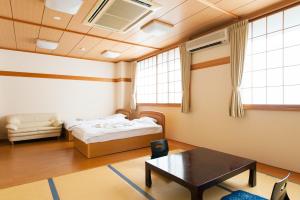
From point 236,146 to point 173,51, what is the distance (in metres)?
2.94

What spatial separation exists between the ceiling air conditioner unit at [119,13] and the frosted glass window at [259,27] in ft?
5.90

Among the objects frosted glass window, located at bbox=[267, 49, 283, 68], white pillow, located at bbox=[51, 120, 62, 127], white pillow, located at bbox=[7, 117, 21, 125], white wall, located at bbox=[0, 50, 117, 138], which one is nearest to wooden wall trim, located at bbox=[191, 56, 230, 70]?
frosted glass window, located at bbox=[267, 49, 283, 68]

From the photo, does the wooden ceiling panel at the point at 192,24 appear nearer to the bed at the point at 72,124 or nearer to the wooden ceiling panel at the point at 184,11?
the wooden ceiling panel at the point at 184,11

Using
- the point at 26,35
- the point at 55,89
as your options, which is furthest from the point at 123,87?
the point at 26,35

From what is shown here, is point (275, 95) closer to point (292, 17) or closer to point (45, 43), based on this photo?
point (292, 17)

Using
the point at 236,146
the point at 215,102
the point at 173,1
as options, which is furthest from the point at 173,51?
the point at 236,146

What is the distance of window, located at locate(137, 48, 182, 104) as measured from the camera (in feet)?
16.6

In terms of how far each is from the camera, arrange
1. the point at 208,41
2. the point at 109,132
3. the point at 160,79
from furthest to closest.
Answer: the point at 160,79 < the point at 109,132 < the point at 208,41

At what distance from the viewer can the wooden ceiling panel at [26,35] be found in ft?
11.9

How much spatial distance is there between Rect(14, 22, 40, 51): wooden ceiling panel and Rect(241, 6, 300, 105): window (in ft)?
13.8

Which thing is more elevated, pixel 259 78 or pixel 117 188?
pixel 259 78

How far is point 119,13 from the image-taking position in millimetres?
3018

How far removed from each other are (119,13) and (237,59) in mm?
2248

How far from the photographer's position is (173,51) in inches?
200
